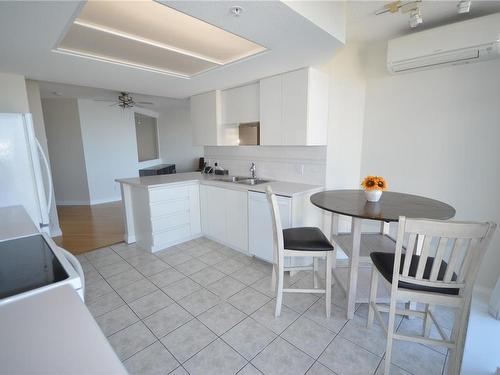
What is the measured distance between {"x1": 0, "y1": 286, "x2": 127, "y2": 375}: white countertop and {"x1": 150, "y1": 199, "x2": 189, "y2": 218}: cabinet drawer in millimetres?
2282

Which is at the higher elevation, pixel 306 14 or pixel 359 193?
pixel 306 14

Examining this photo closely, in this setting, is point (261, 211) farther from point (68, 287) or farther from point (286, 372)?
point (68, 287)

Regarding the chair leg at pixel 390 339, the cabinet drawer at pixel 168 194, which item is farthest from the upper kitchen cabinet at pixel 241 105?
the chair leg at pixel 390 339

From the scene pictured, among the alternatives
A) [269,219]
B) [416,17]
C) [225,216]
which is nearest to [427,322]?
[269,219]

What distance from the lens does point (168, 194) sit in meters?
3.22

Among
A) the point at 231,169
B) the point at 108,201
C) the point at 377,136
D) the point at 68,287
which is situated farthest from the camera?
the point at 108,201

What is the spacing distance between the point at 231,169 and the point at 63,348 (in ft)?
11.2

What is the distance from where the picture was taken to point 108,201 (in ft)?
19.7

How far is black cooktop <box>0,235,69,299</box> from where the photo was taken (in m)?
0.96

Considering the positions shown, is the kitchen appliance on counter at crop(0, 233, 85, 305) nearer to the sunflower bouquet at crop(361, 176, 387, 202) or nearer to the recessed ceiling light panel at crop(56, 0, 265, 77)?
the recessed ceiling light panel at crop(56, 0, 265, 77)

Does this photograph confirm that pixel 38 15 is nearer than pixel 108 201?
Yes

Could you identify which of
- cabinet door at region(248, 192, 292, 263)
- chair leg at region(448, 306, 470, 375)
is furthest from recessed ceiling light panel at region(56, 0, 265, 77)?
chair leg at region(448, 306, 470, 375)

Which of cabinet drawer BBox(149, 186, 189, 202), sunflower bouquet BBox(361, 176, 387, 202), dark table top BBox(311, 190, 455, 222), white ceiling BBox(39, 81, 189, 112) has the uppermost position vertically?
white ceiling BBox(39, 81, 189, 112)

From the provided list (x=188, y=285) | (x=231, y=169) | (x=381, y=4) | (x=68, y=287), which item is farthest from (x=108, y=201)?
(x=381, y=4)
